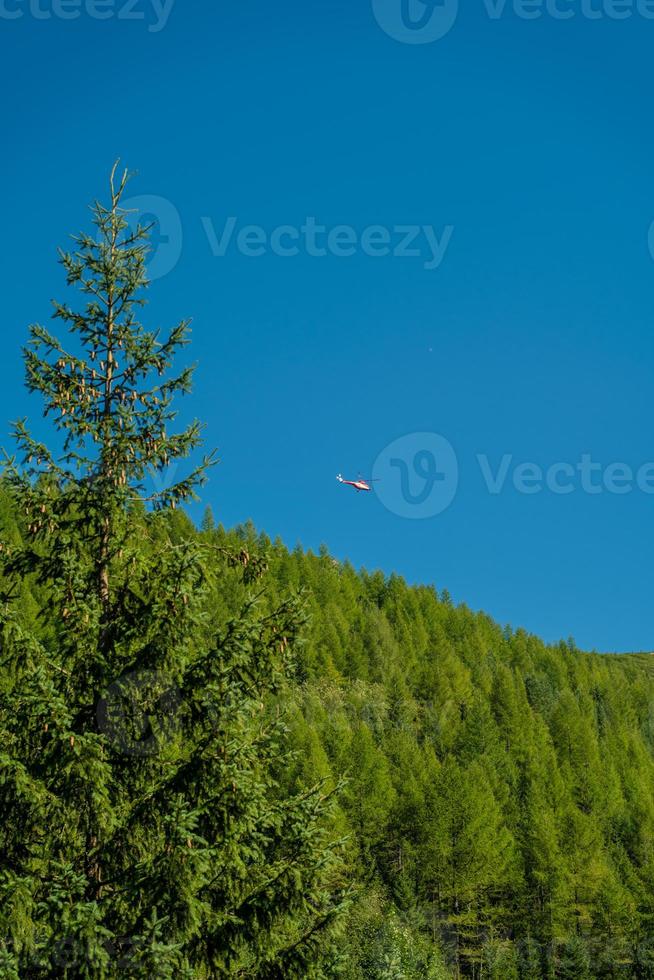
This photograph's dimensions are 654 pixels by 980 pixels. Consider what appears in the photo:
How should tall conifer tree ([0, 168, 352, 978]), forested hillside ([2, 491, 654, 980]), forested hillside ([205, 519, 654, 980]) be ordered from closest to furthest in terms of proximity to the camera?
1. tall conifer tree ([0, 168, 352, 978])
2. forested hillside ([2, 491, 654, 980])
3. forested hillside ([205, 519, 654, 980])

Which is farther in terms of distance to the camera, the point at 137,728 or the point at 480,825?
the point at 480,825

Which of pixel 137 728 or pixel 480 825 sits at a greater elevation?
pixel 480 825

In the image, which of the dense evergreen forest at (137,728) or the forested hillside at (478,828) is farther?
the forested hillside at (478,828)

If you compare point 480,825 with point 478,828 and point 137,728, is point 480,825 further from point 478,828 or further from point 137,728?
point 137,728

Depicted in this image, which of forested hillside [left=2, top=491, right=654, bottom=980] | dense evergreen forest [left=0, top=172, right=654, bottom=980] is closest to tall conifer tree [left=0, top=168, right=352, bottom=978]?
dense evergreen forest [left=0, top=172, right=654, bottom=980]

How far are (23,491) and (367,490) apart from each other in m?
59.8

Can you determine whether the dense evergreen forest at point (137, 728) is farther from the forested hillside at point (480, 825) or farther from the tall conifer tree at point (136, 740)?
the forested hillside at point (480, 825)

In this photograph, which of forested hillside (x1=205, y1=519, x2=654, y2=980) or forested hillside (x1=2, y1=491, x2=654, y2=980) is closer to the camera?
forested hillside (x1=2, y1=491, x2=654, y2=980)

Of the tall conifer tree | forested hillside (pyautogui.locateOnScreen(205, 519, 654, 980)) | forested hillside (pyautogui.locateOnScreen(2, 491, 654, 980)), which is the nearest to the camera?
the tall conifer tree

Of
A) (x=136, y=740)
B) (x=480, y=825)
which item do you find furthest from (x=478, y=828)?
(x=136, y=740)

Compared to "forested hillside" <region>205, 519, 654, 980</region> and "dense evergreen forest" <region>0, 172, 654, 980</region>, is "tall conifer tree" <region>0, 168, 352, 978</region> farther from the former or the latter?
"forested hillside" <region>205, 519, 654, 980</region>

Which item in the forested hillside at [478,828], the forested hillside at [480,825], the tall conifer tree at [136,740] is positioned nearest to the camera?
the tall conifer tree at [136,740]

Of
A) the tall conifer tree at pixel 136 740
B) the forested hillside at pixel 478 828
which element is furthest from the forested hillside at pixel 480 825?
the tall conifer tree at pixel 136 740

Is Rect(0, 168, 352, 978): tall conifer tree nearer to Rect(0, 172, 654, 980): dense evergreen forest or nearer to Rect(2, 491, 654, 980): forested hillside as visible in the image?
Rect(0, 172, 654, 980): dense evergreen forest
